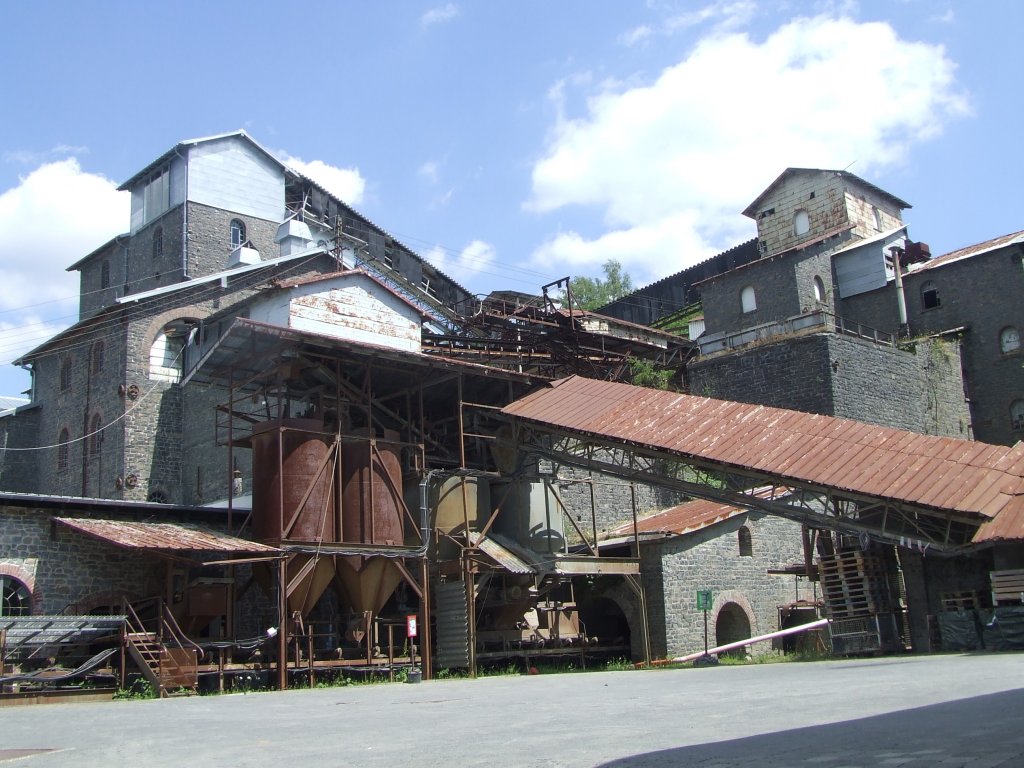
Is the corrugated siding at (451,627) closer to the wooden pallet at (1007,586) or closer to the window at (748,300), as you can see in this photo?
the wooden pallet at (1007,586)

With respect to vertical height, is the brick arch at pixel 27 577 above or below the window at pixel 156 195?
below

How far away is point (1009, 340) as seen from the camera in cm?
3472

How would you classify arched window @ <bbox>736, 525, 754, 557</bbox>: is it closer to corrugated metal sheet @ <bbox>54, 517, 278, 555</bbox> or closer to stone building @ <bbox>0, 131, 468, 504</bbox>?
stone building @ <bbox>0, 131, 468, 504</bbox>

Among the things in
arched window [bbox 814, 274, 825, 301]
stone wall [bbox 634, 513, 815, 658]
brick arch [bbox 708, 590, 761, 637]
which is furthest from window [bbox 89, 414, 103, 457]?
arched window [bbox 814, 274, 825, 301]

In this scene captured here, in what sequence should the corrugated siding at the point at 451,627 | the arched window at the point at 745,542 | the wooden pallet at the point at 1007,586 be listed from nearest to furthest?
the wooden pallet at the point at 1007,586
the corrugated siding at the point at 451,627
the arched window at the point at 745,542

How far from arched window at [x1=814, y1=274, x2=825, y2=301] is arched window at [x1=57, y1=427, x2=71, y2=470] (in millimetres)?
27390

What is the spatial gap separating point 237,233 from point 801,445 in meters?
25.6

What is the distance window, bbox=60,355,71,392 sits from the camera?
3488 cm

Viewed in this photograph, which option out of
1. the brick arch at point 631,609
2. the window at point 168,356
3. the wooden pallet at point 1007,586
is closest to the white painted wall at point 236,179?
the window at point 168,356

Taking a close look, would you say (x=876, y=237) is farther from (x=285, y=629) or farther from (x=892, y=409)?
(x=285, y=629)

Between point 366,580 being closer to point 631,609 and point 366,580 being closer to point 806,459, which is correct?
point 631,609

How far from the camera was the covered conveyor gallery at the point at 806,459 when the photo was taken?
16984 millimetres

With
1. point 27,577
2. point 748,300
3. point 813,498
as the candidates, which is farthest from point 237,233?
point 813,498

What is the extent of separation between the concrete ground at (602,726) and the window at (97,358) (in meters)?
20.8
